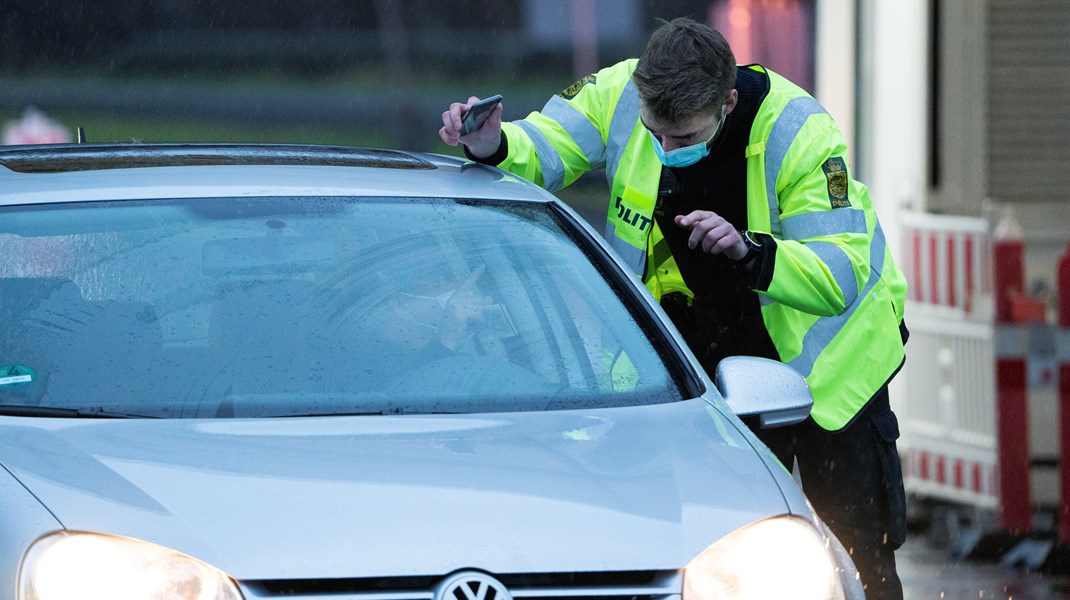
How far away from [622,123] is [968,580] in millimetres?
2672

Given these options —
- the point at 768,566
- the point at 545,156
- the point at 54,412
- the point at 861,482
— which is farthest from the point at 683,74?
the point at 54,412

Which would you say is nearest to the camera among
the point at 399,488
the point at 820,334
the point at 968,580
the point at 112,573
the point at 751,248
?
the point at 112,573

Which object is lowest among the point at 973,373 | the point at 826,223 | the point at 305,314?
the point at 973,373

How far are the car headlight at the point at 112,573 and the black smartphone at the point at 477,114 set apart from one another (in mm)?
1732

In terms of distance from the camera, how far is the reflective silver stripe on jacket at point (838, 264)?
4.20 meters

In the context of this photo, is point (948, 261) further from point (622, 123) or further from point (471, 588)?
point (471, 588)

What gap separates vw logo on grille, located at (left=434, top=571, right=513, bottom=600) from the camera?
2.94 meters

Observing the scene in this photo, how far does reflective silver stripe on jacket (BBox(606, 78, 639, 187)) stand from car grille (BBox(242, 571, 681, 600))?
1.72 metres

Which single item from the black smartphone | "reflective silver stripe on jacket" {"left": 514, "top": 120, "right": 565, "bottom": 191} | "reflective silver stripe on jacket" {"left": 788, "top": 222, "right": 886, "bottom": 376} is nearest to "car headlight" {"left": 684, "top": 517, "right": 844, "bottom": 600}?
"reflective silver stripe on jacket" {"left": 788, "top": 222, "right": 886, "bottom": 376}

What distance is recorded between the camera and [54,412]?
3531 millimetres

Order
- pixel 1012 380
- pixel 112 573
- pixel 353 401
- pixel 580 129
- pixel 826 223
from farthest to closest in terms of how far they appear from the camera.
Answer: pixel 1012 380, pixel 580 129, pixel 826 223, pixel 353 401, pixel 112 573

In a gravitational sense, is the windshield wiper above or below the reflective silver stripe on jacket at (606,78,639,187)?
below

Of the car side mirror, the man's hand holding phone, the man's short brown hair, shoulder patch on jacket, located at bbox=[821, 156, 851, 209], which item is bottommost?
the car side mirror

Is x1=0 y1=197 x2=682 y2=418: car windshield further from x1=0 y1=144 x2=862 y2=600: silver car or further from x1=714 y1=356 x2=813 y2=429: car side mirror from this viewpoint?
x1=714 y1=356 x2=813 y2=429: car side mirror
